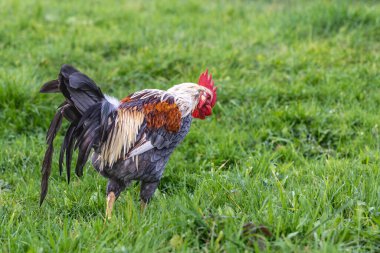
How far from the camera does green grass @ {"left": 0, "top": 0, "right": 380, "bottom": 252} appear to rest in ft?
10.5

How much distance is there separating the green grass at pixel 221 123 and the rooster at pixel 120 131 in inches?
8.9

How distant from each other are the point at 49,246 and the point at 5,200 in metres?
1.05

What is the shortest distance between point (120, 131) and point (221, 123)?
6.93 ft

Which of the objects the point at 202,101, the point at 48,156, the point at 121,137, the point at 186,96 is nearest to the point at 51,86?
the point at 48,156

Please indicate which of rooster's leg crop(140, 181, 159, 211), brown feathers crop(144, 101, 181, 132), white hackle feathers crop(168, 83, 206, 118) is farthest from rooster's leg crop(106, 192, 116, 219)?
white hackle feathers crop(168, 83, 206, 118)

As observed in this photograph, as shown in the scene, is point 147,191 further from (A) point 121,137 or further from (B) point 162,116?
(B) point 162,116

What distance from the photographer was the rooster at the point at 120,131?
3.54 metres

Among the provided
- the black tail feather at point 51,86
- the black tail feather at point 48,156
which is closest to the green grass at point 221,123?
the black tail feather at point 48,156

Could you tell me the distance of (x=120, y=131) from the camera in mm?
3682

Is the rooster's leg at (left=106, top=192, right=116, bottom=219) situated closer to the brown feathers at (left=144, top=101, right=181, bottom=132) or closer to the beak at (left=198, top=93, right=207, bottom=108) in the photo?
the brown feathers at (left=144, top=101, right=181, bottom=132)

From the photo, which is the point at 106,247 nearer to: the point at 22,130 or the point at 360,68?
the point at 22,130

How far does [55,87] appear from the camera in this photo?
3.61 m

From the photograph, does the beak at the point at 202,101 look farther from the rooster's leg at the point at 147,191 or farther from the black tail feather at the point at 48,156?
the black tail feather at the point at 48,156

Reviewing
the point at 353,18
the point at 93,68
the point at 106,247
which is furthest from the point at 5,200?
the point at 353,18
